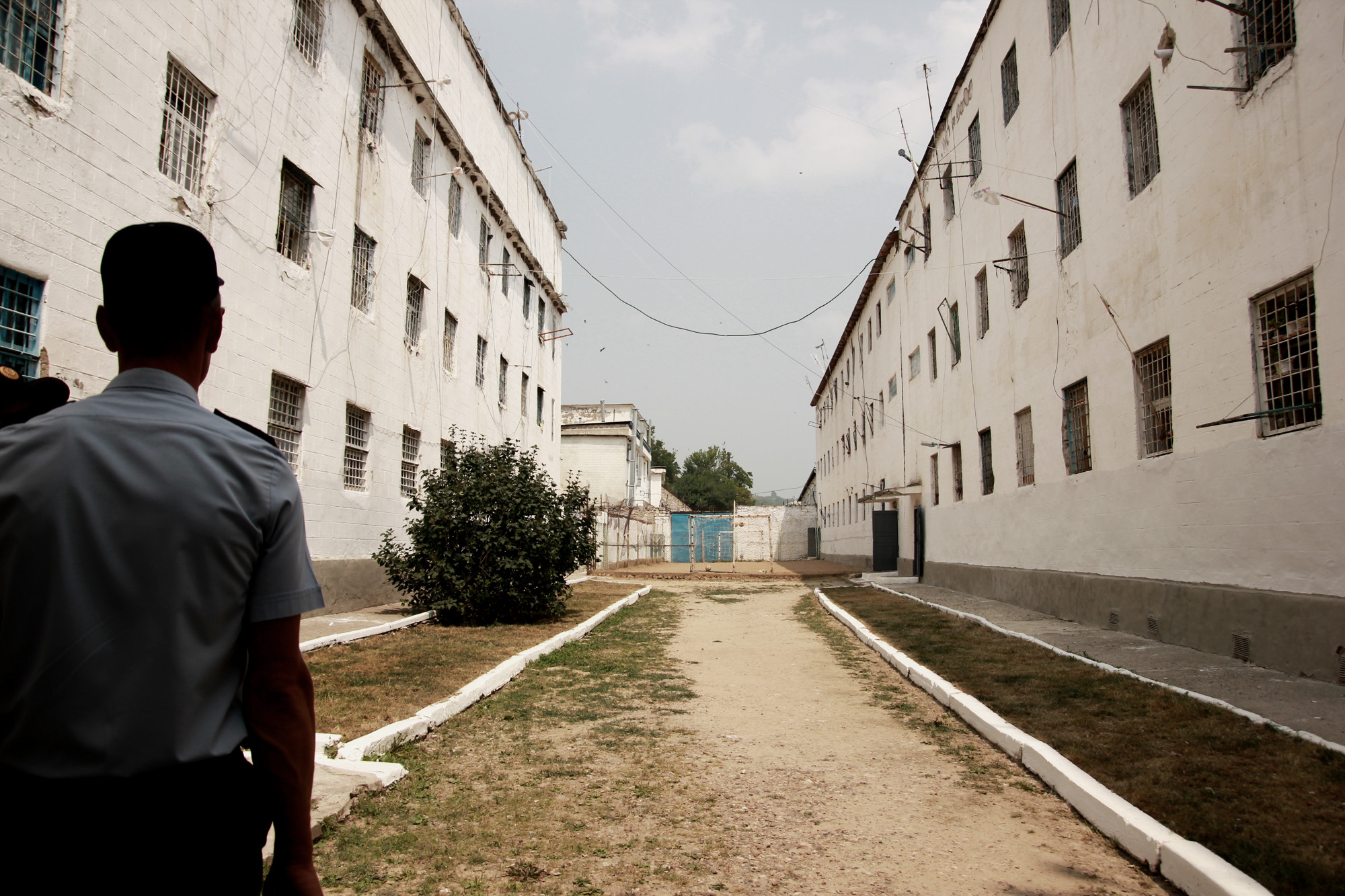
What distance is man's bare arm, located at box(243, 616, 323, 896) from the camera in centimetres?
150

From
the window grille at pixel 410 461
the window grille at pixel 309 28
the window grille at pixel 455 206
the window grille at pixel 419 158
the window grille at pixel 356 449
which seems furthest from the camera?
the window grille at pixel 455 206

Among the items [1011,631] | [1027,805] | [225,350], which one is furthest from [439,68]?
[1027,805]

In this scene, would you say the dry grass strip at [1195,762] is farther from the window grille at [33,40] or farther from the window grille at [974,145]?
the window grille at [974,145]

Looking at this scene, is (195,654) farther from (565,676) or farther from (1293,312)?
(1293,312)

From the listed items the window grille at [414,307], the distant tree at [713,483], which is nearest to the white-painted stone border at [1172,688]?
the window grille at [414,307]

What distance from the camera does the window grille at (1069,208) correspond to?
470 inches

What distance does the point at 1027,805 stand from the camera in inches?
178

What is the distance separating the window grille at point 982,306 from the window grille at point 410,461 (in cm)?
1111

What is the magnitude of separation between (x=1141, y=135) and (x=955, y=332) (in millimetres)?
8653

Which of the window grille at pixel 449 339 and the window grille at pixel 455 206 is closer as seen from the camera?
the window grille at pixel 449 339

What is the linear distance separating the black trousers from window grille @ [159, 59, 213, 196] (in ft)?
29.2

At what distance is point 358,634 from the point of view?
9516mm

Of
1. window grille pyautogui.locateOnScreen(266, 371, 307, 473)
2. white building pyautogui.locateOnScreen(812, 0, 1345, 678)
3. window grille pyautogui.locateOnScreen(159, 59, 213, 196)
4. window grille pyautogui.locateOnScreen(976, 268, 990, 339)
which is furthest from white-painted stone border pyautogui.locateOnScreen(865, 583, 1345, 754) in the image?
window grille pyautogui.locateOnScreen(159, 59, 213, 196)

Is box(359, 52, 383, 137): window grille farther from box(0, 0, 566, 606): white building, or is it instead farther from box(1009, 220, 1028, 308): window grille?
box(1009, 220, 1028, 308): window grille
